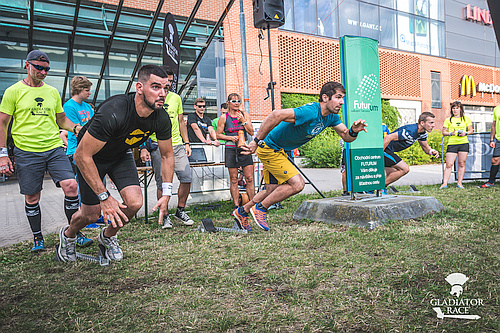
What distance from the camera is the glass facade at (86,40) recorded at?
1067 centimetres

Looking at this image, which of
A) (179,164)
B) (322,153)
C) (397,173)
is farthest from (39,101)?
(322,153)

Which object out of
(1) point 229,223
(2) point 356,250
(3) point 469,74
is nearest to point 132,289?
(2) point 356,250

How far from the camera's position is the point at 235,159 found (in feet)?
21.3

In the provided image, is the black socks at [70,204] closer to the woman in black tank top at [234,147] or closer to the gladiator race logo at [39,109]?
the gladiator race logo at [39,109]

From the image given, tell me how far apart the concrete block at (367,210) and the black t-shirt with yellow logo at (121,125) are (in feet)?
9.32

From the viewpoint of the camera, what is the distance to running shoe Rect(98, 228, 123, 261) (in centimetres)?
372

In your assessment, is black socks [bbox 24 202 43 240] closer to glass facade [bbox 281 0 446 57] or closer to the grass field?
the grass field

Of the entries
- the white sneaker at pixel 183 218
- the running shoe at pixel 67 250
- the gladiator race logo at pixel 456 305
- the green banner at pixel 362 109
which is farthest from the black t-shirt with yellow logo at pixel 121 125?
the green banner at pixel 362 109

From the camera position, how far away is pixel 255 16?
8008mm

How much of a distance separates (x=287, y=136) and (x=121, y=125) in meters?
2.21

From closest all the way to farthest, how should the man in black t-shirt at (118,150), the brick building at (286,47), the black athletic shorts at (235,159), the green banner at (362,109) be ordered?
1. the man in black t-shirt at (118,150)
2. the green banner at (362,109)
3. the black athletic shorts at (235,159)
4. the brick building at (286,47)

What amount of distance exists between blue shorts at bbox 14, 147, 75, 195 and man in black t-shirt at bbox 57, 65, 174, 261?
2.47ft

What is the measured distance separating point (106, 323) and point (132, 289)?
2.05 ft

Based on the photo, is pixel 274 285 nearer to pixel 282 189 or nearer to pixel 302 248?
pixel 302 248
